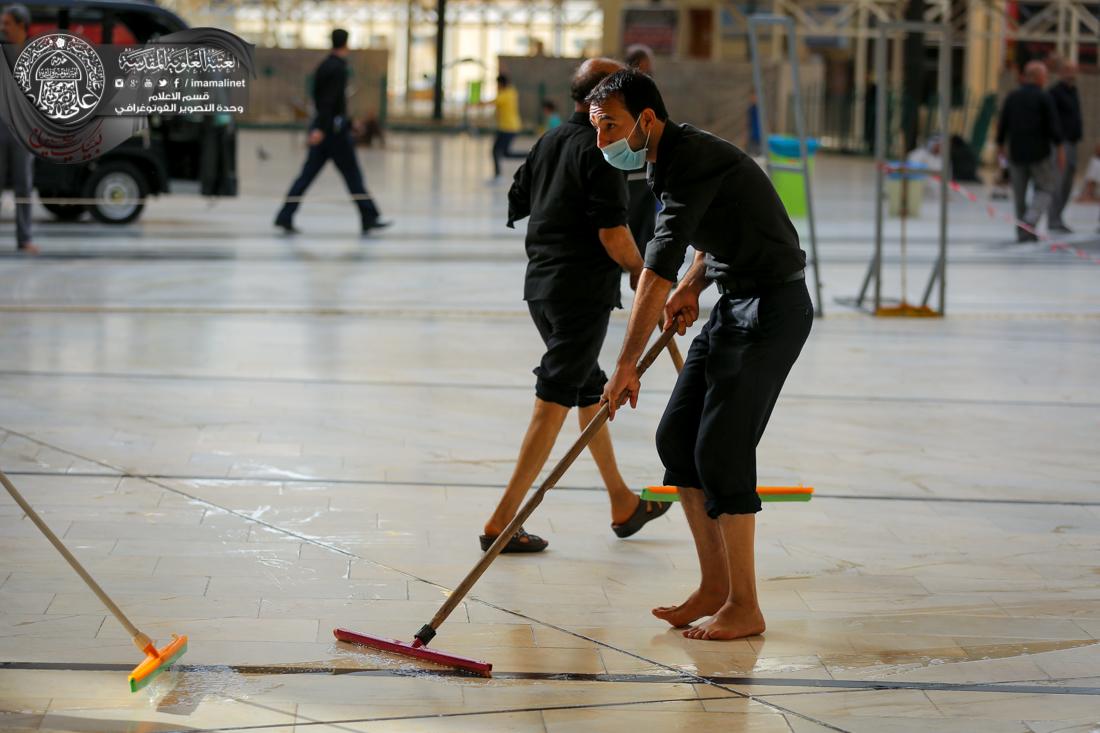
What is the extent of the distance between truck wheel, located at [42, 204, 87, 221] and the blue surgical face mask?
1212 centimetres

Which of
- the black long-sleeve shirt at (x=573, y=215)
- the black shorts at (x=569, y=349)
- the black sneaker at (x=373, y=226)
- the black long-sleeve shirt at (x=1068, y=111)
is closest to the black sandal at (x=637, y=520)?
the black shorts at (x=569, y=349)

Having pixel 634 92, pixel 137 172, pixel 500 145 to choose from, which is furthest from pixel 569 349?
pixel 500 145

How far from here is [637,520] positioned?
573 cm

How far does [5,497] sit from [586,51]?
39.8 metres

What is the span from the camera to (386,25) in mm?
Result: 45938

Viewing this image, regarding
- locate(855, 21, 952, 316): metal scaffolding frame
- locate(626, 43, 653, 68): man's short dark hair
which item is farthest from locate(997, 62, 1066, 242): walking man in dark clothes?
locate(626, 43, 653, 68): man's short dark hair

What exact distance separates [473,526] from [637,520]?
2.05 feet

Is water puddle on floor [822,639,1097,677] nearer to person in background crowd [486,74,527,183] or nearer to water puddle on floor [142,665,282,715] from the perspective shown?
water puddle on floor [142,665,282,715]

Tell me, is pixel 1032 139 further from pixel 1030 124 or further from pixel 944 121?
pixel 944 121

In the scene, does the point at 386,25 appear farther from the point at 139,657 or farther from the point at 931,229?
the point at 139,657

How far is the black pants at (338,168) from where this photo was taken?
577 inches

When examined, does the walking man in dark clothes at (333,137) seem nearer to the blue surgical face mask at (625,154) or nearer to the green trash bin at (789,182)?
the green trash bin at (789,182)

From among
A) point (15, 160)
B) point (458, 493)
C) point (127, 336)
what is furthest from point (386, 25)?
point (458, 493)

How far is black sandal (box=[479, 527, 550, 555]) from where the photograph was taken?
547 centimetres
